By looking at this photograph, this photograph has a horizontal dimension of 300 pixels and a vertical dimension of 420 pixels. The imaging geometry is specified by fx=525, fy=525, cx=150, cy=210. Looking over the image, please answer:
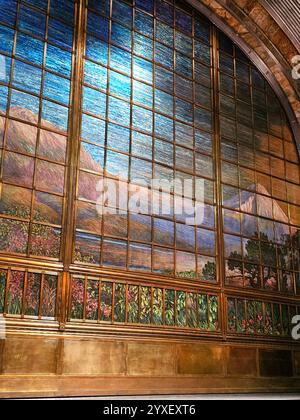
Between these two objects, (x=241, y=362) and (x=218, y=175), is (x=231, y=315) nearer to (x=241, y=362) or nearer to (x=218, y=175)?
(x=241, y=362)

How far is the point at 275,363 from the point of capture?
955 centimetres

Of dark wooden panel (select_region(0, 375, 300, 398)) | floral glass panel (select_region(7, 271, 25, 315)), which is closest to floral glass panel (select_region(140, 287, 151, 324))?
dark wooden panel (select_region(0, 375, 300, 398))

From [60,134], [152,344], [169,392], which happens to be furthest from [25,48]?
[169,392]

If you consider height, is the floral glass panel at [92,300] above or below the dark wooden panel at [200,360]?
above

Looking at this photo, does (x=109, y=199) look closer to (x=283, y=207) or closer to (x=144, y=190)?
(x=144, y=190)

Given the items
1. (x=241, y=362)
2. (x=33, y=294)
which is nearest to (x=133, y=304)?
(x=33, y=294)

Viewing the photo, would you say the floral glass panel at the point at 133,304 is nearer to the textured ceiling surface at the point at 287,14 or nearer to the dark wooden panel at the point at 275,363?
the dark wooden panel at the point at 275,363

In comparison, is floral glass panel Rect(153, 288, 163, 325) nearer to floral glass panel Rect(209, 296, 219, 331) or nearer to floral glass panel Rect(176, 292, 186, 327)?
floral glass panel Rect(176, 292, 186, 327)

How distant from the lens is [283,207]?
10.9 meters

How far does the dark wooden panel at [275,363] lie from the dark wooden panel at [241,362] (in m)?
0.20

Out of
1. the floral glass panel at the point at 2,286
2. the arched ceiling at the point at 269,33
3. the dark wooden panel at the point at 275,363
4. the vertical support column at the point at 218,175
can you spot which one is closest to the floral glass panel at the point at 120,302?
the floral glass panel at the point at 2,286

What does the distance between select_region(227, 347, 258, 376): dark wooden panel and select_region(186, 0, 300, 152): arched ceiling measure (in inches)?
195

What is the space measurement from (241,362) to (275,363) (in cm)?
93

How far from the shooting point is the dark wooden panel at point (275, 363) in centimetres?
933
